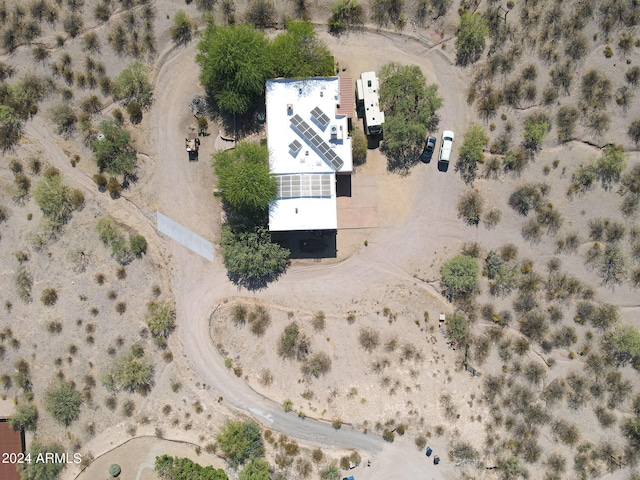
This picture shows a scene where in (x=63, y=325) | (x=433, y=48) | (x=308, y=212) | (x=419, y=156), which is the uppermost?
(x=433, y=48)

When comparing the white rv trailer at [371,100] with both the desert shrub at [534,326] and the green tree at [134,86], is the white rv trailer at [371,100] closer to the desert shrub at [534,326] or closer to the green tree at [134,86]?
the green tree at [134,86]

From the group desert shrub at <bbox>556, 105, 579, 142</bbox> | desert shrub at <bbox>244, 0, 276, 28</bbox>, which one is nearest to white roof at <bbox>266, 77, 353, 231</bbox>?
desert shrub at <bbox>244, 0, 276, 28</bbox>

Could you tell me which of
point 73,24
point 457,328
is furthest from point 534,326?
point 73,24

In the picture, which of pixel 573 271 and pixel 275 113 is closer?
pixel 275 113

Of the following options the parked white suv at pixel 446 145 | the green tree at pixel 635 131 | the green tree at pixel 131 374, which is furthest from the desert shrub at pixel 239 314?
the green tree at pixel 635 131

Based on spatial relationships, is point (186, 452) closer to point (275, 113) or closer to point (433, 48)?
point (275, 113)

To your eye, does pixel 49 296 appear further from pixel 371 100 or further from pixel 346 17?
pixel 346 17

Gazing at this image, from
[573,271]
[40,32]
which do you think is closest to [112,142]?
[40,32]
